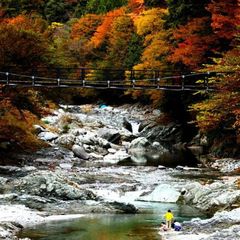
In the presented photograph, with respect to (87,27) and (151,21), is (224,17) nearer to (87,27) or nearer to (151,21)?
(151,21)

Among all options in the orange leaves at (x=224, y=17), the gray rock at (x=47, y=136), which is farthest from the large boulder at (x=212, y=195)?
the gray rock at (x=47, y=136)

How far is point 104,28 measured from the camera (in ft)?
240

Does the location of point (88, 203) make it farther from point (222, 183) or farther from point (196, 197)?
point (222, 183)

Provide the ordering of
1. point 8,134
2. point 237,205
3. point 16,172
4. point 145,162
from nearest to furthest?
point 237,205 < point 16,172 < point 8,134 < point 145,162

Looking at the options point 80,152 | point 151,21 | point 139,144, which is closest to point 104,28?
point 151,21

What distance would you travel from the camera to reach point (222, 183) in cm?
2427

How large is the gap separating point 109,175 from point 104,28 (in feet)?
154

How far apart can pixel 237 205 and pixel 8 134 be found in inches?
640

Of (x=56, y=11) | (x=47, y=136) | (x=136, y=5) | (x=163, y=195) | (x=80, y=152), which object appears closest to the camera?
(x=163, y=195)

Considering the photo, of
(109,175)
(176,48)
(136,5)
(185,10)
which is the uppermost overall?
(136,5)

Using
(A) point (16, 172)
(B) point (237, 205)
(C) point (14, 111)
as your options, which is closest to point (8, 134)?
(C) point (14, 111)

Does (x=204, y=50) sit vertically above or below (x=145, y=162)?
above

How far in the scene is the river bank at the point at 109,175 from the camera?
2047 centimetres

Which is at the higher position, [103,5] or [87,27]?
[103,5]
